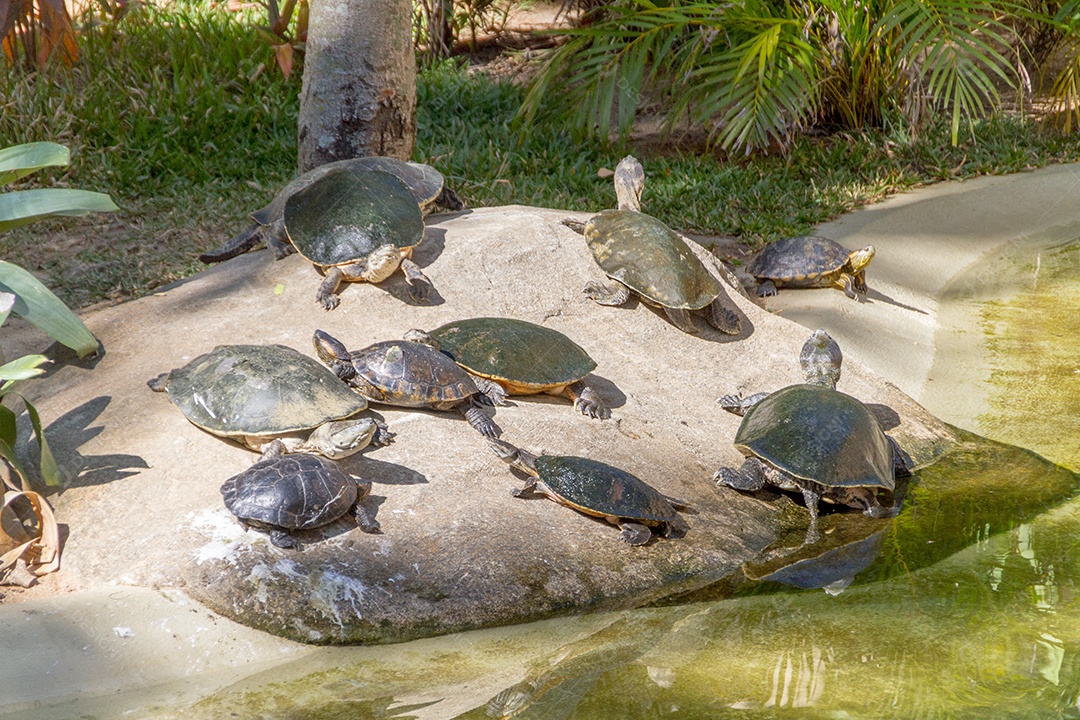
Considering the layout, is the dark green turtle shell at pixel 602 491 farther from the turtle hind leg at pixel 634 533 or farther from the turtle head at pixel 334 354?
the turtle head at pixel 334 354

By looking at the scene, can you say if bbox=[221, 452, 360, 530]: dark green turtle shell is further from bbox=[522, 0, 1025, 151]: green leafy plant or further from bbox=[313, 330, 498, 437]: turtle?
bbox=[522, 0, 1025, 151]: green leafy plant

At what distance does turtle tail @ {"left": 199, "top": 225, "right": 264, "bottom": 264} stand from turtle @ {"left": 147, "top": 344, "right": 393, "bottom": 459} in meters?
1.87

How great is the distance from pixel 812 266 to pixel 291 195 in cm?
316

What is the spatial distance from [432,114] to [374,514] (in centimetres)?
604

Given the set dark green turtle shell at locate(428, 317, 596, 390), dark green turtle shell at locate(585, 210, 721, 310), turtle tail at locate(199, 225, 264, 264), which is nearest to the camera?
dark green turtle shell at locate(428, 317, 596, 390)

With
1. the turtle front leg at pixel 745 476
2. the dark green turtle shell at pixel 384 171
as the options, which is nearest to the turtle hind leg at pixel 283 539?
the turtle front leg at pixel 745 476

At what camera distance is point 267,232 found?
534 centimetres

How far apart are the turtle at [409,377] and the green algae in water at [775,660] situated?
44.3 inches

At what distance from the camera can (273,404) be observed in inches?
144

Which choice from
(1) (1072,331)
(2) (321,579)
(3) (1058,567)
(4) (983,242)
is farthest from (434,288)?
(4) (983,242)

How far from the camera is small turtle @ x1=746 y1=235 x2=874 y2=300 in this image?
612cm

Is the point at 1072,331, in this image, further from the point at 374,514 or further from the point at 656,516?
the point at 374,514

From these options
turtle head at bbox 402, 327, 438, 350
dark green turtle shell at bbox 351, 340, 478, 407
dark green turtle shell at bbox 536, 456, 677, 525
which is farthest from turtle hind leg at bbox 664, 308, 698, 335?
dark green turtle shell at bbox 536, 456, 677, 525

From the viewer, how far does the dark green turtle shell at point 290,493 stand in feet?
10.5
